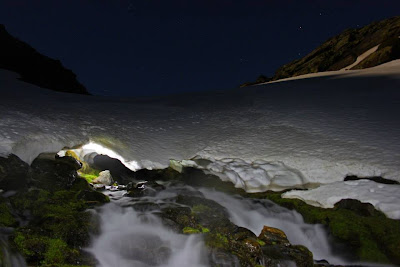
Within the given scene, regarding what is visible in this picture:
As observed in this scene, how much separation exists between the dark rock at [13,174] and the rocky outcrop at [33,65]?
13147 mm

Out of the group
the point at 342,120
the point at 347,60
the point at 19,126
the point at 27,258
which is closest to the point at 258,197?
the point at 342,120

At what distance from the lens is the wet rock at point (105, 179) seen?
840 cm

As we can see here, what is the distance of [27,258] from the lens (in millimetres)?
3100

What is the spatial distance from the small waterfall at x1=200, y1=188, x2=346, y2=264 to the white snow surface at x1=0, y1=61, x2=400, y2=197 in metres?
0.39

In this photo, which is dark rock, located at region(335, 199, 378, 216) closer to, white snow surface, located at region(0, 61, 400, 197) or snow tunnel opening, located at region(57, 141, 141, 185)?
white snow surface, located at region(0, 61, 400, 197)

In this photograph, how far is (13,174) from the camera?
4.73 meters

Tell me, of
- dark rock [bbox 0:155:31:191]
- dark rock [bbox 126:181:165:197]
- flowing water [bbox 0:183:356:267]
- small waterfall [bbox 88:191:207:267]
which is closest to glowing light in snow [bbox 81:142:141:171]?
dark rock [bbox 126:181:165:197]

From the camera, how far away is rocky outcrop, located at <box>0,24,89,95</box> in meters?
17.2

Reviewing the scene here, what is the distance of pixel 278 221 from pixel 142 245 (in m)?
2.64

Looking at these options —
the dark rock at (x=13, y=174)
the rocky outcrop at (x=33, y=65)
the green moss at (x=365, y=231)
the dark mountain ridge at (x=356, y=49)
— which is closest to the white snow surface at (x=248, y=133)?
the dark rock at (x=13, y=174)

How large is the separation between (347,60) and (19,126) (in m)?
24.3

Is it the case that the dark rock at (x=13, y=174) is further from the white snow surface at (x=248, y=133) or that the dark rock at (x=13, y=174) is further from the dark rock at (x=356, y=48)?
the dark rock at (x=356, y=48)

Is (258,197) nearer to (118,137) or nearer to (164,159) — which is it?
(164,159)

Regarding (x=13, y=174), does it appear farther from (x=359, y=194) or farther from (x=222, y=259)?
(x=359, y=194)
